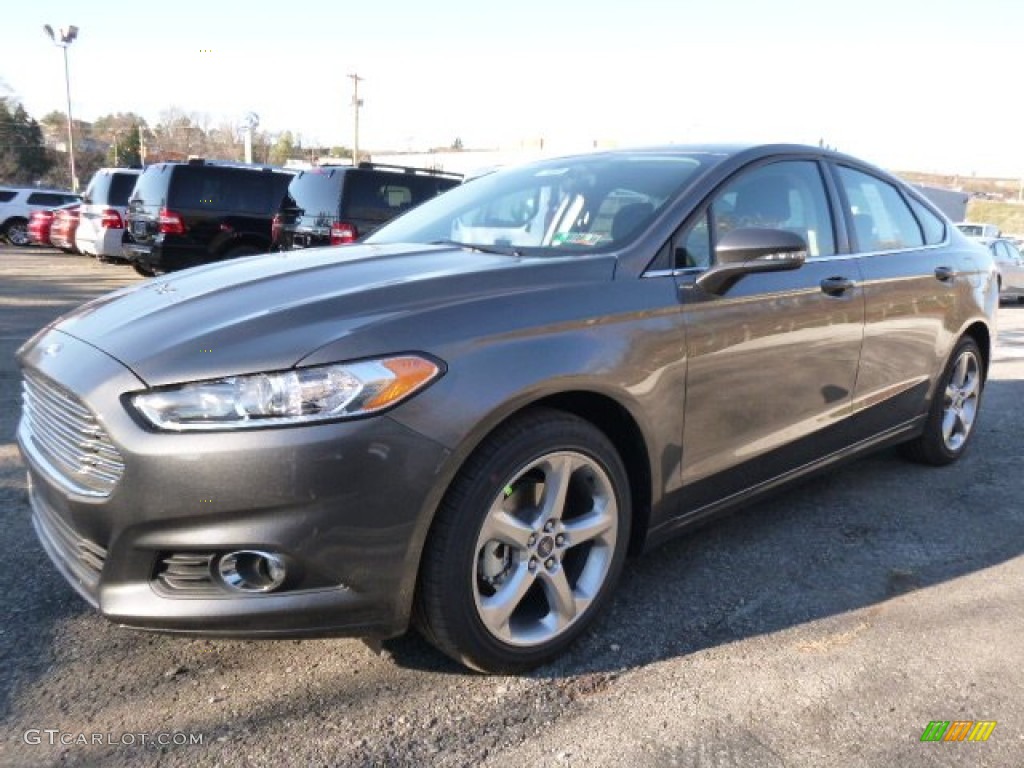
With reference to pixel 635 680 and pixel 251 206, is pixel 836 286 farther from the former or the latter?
pixel 251 206

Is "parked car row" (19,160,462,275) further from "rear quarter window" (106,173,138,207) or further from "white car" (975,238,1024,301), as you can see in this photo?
"white car" (975,238,1024,301)

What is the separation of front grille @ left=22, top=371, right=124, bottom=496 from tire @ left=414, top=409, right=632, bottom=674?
0.86 metres

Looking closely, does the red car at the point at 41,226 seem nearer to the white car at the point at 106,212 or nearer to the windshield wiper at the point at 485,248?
the white car at the point at 106,212

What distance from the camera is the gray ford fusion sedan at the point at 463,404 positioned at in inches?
81.3

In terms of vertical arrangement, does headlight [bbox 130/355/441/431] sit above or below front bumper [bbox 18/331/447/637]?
above

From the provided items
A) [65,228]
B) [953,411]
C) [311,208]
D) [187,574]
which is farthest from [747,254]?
[65,228]

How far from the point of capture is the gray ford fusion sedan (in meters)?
2.06

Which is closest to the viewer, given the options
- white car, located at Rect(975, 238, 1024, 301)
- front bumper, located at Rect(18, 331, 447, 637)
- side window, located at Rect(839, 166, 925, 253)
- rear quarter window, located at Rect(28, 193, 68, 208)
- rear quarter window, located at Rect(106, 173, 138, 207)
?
front bumper, located at Rect(18, 331, 447, 637)

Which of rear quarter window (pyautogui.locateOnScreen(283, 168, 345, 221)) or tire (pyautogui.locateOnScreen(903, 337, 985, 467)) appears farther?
rear quarter window (pyautogui.locateOnScreen(283, 168, 345, 221))

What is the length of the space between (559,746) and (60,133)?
8879 cm

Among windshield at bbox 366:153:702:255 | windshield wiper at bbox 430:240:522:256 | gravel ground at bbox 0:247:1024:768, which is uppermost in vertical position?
windshield at bbox 366:153:702:255

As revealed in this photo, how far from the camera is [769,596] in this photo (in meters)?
3.10

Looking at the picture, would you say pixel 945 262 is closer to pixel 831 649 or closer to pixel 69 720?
pixel 831 649

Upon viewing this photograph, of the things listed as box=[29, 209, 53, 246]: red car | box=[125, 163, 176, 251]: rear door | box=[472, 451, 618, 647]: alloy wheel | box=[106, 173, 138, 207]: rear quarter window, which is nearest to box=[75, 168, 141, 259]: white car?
box=[106, 173, 138, 207]: rear quarter window
